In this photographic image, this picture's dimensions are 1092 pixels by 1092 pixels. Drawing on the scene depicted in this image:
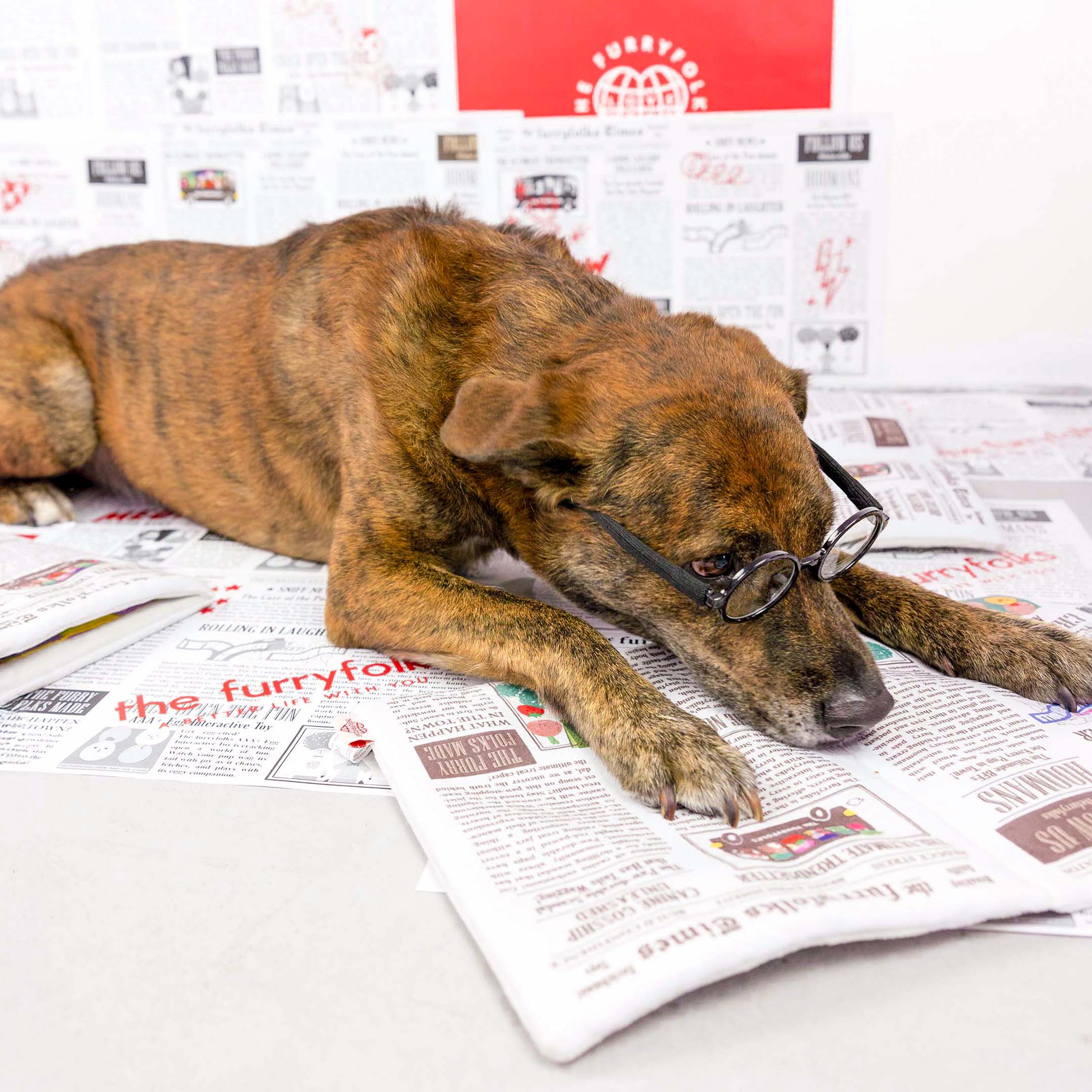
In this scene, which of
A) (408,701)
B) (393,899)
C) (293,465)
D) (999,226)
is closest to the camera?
(393,899)

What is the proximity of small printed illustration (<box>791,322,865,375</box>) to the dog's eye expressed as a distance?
2544mm

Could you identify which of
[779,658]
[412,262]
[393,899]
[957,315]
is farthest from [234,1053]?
[957,315]

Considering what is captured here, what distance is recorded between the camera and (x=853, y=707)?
5.16ft

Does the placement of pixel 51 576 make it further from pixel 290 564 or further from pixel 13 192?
pixel 13 192

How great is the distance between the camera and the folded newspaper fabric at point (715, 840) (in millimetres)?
1174

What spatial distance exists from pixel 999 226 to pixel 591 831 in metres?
3.29

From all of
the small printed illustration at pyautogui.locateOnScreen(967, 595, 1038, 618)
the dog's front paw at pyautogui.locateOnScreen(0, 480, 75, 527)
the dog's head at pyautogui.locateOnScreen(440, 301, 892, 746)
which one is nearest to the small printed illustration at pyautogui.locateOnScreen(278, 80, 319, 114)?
the dog's front paw at pyautogui.locateOnScreen(0, 480, 75, 527)

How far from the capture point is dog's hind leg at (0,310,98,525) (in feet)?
9.16

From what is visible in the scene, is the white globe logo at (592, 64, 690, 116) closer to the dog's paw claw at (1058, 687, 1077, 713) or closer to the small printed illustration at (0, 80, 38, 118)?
the small printed illustration at (0, 80, 38, 118)

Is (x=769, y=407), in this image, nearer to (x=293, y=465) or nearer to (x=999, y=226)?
(x=293, y=465)

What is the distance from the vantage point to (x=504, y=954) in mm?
1195

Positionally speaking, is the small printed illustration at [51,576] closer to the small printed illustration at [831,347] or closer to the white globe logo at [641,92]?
the white globe logo at [641,92]

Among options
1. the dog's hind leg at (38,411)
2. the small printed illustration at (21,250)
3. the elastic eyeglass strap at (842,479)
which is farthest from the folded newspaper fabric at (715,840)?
the small printed illustration at (21,250)

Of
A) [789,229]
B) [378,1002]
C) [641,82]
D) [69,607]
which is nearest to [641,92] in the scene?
[641,82]
